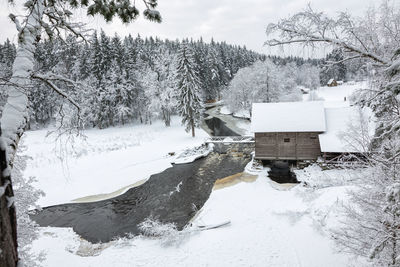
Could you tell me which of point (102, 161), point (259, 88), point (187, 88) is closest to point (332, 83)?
point (259, 88)

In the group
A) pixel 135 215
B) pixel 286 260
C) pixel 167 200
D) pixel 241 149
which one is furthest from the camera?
pixel 241 149

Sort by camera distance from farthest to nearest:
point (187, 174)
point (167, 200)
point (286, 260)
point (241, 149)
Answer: point (241, 149) → point (187, 174) → point (167, 200) → point (286, 260)

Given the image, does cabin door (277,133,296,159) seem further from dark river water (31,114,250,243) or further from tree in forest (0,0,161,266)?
tree in forest (0,0,161,266)

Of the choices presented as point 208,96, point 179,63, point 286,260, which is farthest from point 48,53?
point 208,96

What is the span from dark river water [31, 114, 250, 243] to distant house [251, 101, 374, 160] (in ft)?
12.9

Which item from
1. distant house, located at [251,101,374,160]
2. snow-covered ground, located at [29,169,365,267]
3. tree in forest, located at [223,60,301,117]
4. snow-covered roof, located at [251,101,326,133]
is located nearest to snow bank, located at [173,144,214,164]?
distant house, located at [251,101,374,160]

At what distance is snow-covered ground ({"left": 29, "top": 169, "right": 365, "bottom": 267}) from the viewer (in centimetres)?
870

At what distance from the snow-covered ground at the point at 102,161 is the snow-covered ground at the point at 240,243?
3.62m

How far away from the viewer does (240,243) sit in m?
9.69

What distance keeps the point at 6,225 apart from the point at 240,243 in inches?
374

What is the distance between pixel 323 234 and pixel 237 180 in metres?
8.36

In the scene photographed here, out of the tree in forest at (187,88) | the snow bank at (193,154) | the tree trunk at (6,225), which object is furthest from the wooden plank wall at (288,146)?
the tree trunk at (6,225)

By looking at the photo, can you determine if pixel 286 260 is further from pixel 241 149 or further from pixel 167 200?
pixel 241 149

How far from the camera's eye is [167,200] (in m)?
15.5
